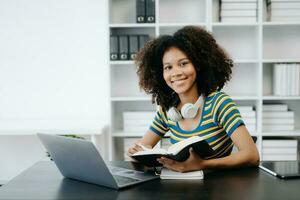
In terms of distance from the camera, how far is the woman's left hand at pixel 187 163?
1.31m

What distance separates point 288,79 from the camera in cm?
315

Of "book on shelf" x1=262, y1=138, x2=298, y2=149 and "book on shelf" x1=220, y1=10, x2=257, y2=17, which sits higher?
"book on shelf" x1=220, y1=10, x2=257, y2=17

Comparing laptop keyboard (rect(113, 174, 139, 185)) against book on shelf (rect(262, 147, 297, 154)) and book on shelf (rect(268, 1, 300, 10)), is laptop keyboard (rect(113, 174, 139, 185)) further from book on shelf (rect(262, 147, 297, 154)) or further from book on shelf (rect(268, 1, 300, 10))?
book on shelf (rect(268, 1, 300, 10))

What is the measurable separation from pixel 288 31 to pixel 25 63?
2453mm

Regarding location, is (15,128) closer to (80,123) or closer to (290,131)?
(80,123)

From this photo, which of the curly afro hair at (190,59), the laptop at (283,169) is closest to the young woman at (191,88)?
the curly afro hair at (190,59)

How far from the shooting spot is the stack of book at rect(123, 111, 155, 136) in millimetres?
3244

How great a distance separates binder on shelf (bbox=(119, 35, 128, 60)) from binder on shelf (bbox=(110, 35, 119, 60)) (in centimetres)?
3

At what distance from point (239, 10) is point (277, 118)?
983mm

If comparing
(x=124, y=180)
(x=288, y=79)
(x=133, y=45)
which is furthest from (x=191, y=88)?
(x=288, y=79)

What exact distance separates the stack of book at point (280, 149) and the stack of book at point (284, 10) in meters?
1.04

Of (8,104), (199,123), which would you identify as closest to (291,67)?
(199,123)

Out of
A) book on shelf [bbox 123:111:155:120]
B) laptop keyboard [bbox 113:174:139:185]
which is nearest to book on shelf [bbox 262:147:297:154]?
book on shelf [bbox 123:111:155:120]

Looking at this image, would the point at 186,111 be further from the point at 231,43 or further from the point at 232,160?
the point at 231,43
